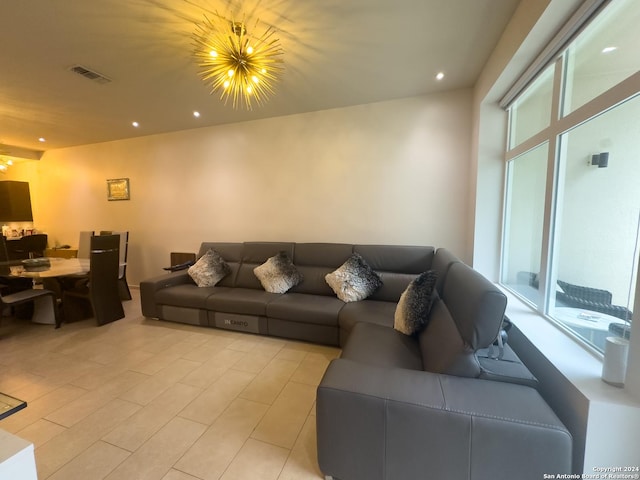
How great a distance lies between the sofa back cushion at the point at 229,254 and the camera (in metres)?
3.56

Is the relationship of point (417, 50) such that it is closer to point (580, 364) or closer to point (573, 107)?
point (573, 107)

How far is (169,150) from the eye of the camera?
14.2 ft

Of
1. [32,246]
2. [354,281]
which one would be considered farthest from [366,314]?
[32,246]

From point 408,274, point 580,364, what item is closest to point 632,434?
point 580,364

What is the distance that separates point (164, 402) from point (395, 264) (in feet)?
8.29

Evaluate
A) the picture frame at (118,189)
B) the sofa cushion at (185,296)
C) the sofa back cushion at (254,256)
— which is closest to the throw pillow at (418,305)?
the sofa back cushion at (254,256)

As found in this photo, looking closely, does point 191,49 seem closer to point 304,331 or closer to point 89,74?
point 89,74

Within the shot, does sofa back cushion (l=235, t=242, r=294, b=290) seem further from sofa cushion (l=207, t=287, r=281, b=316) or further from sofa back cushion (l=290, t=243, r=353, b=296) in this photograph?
sofa cushion (l=207, t=287, r=281, b=316)

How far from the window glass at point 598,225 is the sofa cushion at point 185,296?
332 centimetres

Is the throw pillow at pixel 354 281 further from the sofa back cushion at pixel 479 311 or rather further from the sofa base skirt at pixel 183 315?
the sofa base skirt at pixel 183 315

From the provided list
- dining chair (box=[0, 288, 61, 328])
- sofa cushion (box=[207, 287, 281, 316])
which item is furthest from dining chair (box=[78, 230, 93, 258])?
sofa cushion (box=[207, 287, 281, 316])

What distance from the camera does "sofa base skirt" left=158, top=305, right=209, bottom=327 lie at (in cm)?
311

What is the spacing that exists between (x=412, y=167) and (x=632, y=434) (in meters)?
2.78

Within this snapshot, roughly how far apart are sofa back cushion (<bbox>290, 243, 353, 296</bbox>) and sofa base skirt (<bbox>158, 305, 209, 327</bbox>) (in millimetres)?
1140
